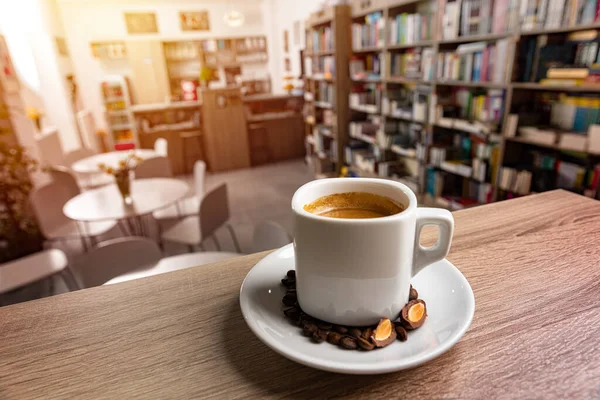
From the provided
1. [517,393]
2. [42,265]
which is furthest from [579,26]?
[42,265]

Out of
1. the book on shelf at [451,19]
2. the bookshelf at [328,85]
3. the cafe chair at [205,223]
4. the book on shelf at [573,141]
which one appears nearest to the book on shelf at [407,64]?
the book on shelf at [451,19]

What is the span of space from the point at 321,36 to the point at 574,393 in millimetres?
4656

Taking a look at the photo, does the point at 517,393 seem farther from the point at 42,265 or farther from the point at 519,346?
the point at 42,265

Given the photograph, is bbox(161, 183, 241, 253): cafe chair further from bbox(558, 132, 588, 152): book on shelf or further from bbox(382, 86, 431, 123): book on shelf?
bbox(558, 132, 588, 152): book on shelf

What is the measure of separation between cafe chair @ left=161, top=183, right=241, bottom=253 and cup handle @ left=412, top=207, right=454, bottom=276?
189cm

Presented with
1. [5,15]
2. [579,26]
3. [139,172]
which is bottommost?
[139,172]

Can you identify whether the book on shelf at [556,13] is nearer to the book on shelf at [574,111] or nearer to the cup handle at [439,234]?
the book on shelf at [574,111]

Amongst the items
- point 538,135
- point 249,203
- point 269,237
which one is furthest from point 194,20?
point 269,237

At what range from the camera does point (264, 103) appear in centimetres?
643

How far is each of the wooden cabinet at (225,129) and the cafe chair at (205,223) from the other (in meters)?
3.45

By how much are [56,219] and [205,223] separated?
4.45ft

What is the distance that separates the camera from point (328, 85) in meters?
4.55

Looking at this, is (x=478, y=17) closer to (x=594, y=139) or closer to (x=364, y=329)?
(x=594, y=139)

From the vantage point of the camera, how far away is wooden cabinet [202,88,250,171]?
570cm
